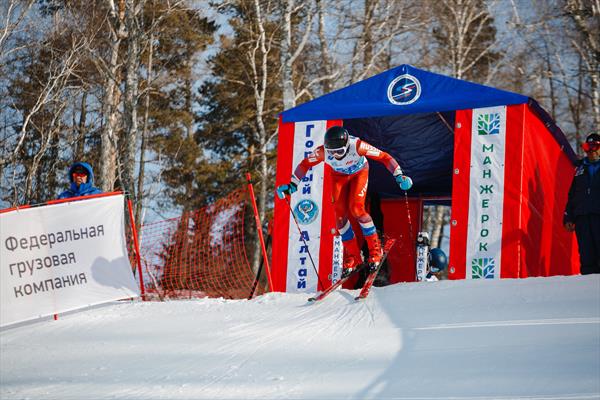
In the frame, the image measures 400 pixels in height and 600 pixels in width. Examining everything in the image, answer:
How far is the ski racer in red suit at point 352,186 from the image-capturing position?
7.38 metres

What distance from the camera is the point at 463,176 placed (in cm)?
816

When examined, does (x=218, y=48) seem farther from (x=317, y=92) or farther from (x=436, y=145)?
(x=436, y=145)

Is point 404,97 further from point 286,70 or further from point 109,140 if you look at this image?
point 109,140

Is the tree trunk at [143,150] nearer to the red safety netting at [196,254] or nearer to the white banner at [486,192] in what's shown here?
the red safety netting at [196,254]

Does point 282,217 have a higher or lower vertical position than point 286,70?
lower

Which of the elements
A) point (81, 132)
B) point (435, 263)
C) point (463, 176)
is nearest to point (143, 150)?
point (81, 132)

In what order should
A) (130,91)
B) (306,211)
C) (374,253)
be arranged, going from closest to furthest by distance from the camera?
(374,253), (306,211), (130,91)

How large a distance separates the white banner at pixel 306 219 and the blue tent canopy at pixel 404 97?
24 cm

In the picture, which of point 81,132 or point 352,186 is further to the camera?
point 81,132

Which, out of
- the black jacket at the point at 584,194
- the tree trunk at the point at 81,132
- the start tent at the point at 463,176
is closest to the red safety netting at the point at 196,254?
the start tent at the point at 463,176

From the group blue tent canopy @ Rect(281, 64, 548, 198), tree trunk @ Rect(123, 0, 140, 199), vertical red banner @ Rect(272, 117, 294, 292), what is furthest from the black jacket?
tree trunk @ Rect(123, 0, 140, 199)

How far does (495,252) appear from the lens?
7.87 m

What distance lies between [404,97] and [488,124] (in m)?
1.05

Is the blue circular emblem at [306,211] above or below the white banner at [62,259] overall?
above
